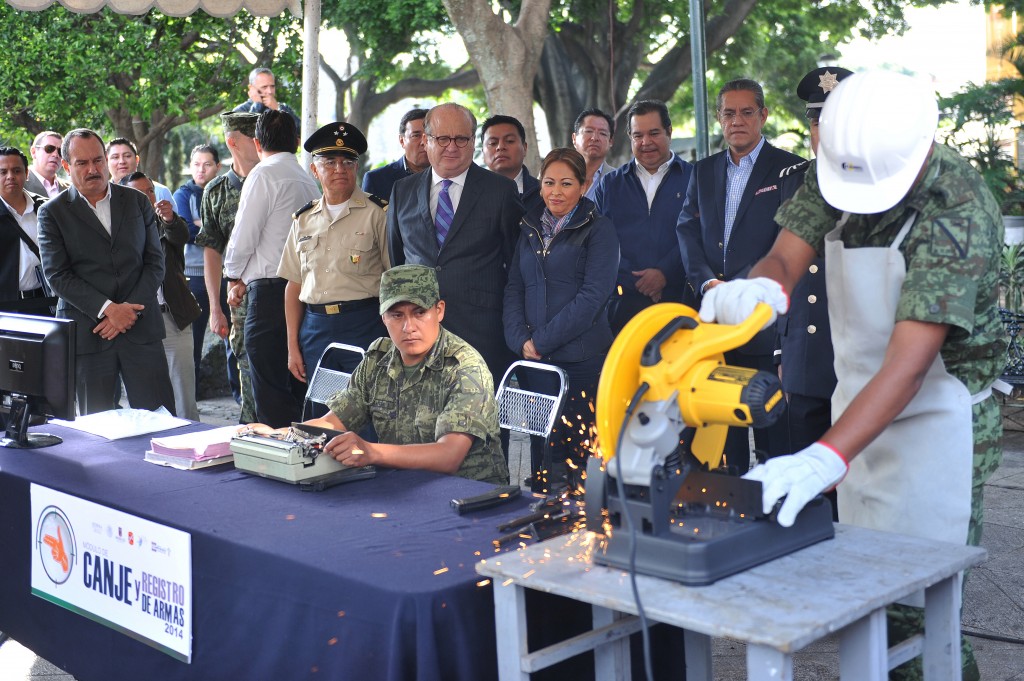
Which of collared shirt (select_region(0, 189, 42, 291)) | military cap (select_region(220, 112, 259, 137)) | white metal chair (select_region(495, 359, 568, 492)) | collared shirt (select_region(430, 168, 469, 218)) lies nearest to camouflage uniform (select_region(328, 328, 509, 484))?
white metal chair (select_region(495, 359, 568, 492))

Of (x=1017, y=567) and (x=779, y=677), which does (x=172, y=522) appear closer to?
(x=779, y=677)

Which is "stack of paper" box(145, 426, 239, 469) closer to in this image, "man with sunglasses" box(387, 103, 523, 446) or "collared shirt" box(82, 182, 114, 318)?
"man with sunglasses" box(387, 103, 523, 446)

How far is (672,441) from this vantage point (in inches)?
72.7

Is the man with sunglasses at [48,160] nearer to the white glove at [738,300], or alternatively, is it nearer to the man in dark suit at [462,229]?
the man in dark suit at [462,229]

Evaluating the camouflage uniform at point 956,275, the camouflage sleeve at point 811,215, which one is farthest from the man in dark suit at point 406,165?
the camouflage uniform at point 956,275

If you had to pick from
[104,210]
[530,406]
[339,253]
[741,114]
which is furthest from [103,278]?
[741,114]

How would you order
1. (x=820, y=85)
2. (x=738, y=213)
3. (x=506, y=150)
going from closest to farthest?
(x=820, y=85)
(x=738, y=213)
(x=506, y=150)

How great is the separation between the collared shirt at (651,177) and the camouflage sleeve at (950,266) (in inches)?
111

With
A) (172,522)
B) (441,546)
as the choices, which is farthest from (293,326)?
(441,546)

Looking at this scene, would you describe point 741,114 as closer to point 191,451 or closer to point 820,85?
point 820,85

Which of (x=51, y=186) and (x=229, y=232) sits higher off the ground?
(x=51, y=186)

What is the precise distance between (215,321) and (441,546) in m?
3.97

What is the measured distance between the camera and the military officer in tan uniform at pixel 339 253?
4.75 meters

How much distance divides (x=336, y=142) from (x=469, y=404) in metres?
2.05
